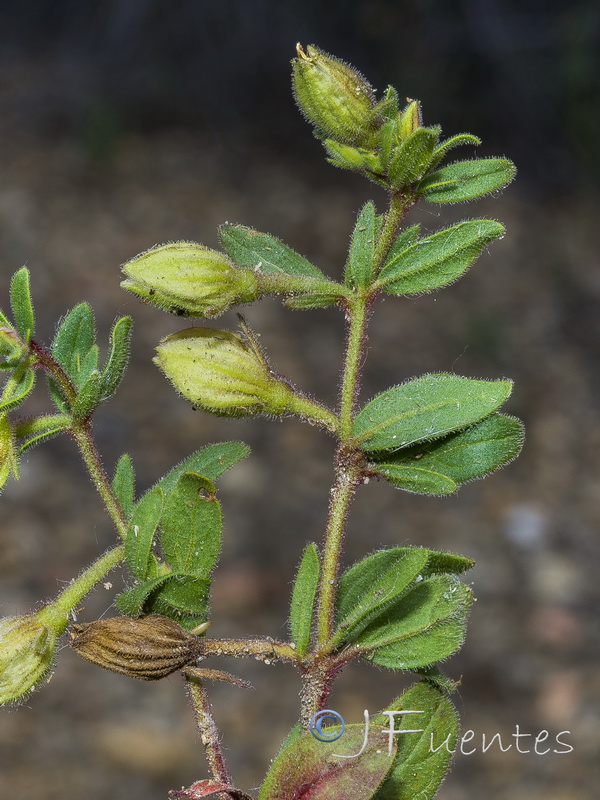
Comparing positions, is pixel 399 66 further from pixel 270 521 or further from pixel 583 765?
pixel 583 765

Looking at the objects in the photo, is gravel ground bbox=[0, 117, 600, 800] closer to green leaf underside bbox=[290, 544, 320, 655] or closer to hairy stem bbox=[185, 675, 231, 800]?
green leaf underside bbox=[290, 544, 320, 655]

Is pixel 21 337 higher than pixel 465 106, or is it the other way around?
pixel 465 106

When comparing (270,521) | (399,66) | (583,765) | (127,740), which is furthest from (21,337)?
(399,66)

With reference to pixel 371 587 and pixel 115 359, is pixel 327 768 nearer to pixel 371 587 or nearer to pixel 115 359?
pixel 371 587

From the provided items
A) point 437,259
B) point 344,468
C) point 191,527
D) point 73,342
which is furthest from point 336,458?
point 73,342

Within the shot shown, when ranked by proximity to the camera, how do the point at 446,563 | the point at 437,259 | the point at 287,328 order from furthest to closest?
the point at 287,328 → the point at 437,259 → the point at 446,563

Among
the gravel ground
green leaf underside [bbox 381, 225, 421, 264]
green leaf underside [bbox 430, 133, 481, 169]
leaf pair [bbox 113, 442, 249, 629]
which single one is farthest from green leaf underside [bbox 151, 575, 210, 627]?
the gravel ground
